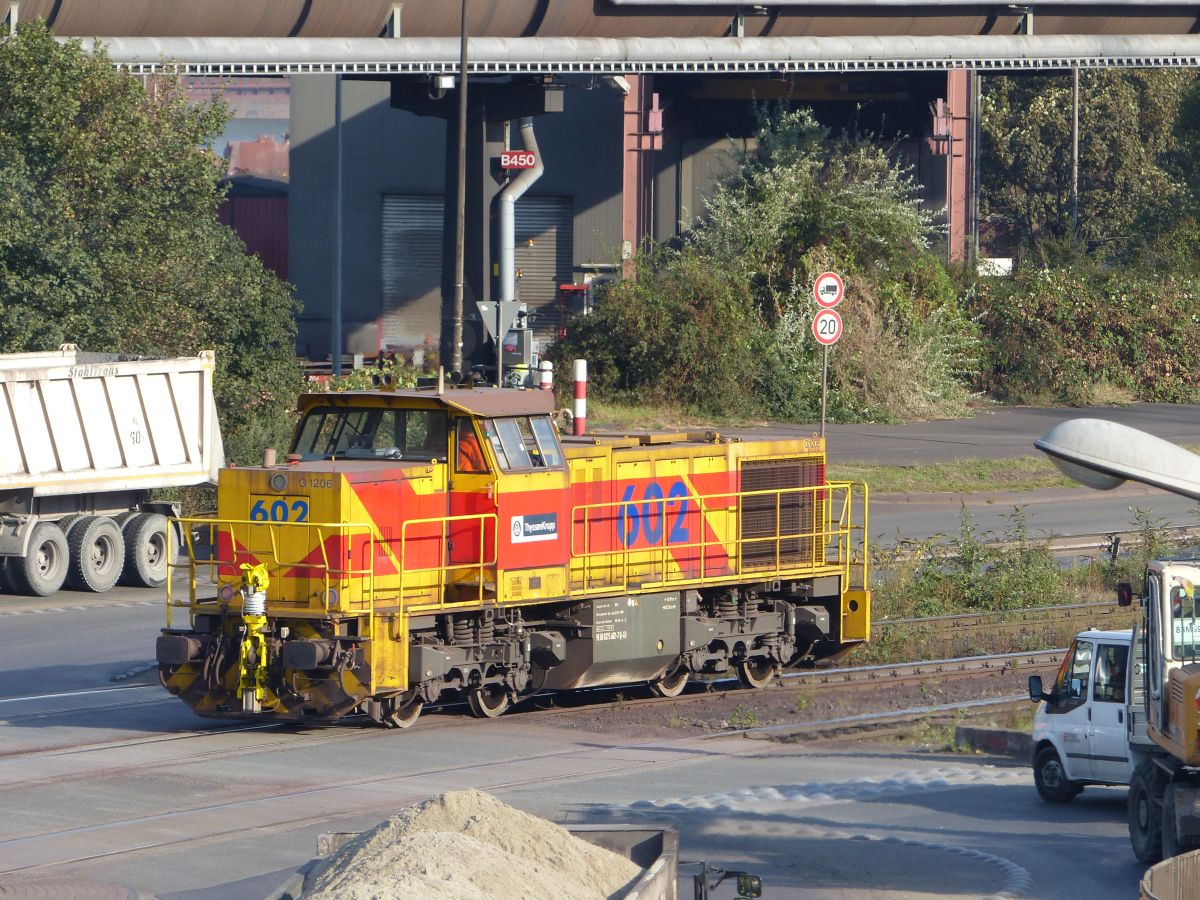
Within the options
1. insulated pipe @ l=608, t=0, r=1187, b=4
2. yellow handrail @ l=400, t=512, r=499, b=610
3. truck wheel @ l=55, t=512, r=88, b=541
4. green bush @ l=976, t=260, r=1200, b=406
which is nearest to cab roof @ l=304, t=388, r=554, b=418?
yellow handrail @ l=400, t=512, r=499, b=610

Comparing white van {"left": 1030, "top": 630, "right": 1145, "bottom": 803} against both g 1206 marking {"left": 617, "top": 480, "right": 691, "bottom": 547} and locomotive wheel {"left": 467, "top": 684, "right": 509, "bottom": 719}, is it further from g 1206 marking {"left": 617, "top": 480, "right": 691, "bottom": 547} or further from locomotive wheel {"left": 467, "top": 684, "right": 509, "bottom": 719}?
locomotive wheel {"left": 467, "top": 684, "right": 509, "bottom": 719}

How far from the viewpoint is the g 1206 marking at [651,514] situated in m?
17.0

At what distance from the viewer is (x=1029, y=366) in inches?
1718

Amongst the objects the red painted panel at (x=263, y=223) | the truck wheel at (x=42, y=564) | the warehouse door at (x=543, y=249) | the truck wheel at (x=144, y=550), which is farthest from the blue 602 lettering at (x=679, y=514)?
the red painted panel at (x=263, y=223)

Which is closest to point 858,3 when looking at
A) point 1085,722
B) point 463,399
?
point 463,399

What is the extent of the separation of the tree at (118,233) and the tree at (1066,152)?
4680 centimetres

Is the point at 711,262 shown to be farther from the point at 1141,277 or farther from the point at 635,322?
the point at 1141,277

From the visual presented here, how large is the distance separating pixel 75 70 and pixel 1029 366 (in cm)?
2449

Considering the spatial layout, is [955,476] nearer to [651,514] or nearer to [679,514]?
[679,514]

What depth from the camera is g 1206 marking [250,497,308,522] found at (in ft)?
49.2

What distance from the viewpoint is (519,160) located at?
39344 mm

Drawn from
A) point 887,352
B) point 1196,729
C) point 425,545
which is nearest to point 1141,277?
point 887,352

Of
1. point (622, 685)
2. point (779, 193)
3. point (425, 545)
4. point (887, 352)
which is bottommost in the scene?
point (622, 685)

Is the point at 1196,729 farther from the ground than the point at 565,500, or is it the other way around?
the point at 565,500
